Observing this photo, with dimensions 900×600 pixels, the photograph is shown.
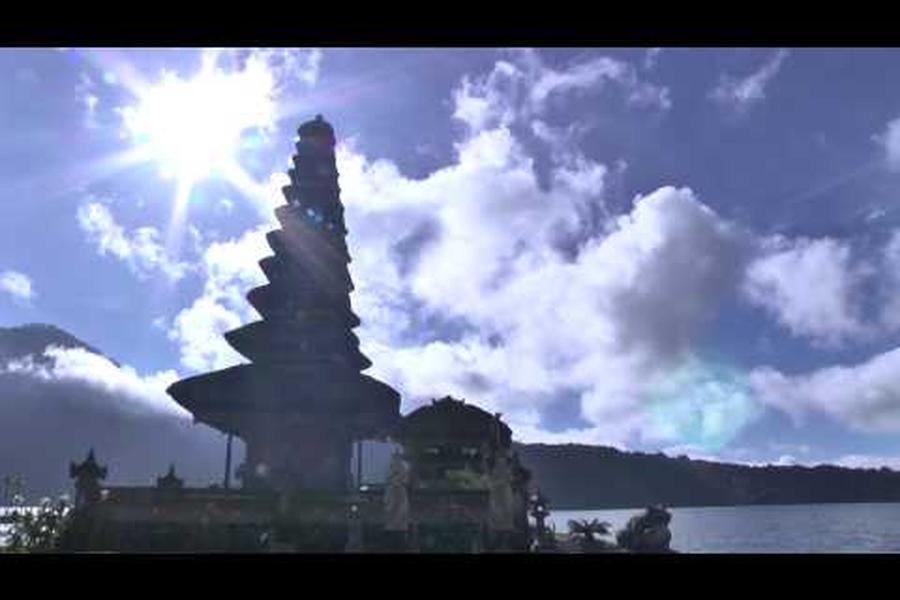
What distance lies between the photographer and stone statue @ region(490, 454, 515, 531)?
104 ft

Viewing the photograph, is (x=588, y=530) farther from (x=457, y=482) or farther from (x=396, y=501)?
(x=396, y=501)

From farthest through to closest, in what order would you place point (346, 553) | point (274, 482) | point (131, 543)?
point (274, 482) → point (131, 543) → point (346, 553)

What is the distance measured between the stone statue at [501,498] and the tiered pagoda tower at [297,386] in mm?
7362

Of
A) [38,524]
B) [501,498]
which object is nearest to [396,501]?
[501,498]

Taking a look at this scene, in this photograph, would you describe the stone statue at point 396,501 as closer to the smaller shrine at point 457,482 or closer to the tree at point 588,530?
the smaller shrine at point 457,482

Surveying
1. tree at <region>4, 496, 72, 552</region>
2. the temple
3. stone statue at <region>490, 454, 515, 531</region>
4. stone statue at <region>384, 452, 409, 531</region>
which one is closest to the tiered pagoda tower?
the temple

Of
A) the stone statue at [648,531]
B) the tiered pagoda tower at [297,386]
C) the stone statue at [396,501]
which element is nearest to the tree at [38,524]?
the tiered pagoda tower at [297,386]

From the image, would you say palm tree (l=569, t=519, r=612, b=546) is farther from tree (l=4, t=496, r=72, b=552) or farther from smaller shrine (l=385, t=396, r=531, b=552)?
tree (l=4, t=496, r=72, b=552)

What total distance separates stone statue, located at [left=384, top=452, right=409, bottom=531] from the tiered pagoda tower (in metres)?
5.82

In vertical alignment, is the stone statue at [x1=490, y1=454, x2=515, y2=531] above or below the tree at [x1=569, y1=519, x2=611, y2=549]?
above

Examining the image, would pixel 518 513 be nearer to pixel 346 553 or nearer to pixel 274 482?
pixel 274 482

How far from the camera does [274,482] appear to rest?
3688 centimetres
